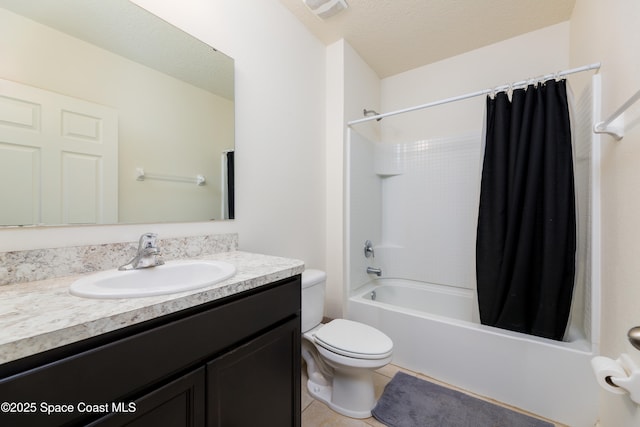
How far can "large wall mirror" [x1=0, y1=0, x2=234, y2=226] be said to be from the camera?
2.57 feet

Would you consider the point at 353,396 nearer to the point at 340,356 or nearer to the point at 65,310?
the point at 340,356

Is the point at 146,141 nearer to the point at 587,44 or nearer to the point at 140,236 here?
the point at 140,236

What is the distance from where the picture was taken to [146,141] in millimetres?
1081

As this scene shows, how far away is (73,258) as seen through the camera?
855 mm

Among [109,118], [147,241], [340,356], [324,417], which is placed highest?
[109,118]

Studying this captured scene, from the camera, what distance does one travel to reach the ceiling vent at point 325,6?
1602 millimetres

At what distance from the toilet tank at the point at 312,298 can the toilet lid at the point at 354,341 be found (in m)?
0.09

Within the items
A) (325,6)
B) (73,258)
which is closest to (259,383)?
(73,258)

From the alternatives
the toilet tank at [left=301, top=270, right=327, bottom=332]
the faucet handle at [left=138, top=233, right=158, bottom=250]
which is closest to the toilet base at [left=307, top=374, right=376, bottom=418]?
the toilet tank at [left=301, top=270, right=327, bottom=332]

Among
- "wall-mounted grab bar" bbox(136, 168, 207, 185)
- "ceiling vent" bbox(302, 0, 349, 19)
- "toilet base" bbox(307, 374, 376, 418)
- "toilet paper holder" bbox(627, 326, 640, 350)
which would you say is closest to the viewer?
"toilet paper holder" bbox(627, 326, 640, 350)

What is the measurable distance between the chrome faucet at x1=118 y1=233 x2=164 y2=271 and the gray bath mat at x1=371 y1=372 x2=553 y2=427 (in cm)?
133

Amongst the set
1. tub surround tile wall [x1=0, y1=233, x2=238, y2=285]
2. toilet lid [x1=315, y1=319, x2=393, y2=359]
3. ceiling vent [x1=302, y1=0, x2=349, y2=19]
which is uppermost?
ceiling vent [x1=302, y1=0, x2=349, y2=19]

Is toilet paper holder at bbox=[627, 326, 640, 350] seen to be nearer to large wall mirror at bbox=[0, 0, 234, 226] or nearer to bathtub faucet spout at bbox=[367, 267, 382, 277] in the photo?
large wall mirror at bbox=[0, 0, 234, 226]

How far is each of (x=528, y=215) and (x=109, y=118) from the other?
2019 millimetres
